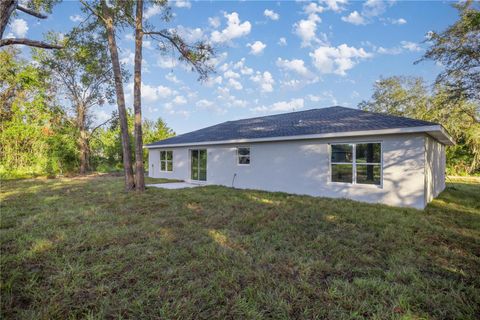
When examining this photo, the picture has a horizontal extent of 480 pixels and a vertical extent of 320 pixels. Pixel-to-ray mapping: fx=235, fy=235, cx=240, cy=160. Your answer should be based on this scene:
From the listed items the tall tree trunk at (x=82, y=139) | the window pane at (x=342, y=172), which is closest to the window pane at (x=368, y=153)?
the window pane at (x=342, y=172)

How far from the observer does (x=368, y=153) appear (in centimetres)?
766

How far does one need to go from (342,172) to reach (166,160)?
36.7 feet

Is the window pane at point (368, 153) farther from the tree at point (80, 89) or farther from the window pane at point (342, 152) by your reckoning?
the tree at point (80, 89)

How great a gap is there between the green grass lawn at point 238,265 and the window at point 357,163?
1974mm

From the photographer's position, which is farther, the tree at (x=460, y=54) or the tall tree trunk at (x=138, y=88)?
the tree at (x=460, y=54)

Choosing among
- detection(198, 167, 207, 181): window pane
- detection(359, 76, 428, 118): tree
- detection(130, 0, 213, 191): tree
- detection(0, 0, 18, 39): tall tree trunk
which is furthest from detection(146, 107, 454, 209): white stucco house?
detection(359, 76, 428, 118): tree

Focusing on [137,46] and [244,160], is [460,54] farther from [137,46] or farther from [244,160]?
[137,46]

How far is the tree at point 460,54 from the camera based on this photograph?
9.39 meters

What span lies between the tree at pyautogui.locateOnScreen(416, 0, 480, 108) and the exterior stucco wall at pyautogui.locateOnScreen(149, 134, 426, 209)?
A: 5.77 metres

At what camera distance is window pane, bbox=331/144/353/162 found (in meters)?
7.94

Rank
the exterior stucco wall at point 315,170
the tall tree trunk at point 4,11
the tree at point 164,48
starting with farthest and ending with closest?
the tree at point 164,48, the exterior stucco wall at point 315,170, the tall tree trunk at point 4,11

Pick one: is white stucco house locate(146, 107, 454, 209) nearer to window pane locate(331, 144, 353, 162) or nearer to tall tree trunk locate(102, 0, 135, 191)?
window pane locate(331, 144, 353, 162)

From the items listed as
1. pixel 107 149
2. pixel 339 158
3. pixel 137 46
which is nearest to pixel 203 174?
pixel 137 46

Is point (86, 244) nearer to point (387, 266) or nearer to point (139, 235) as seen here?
point (139, 235)
